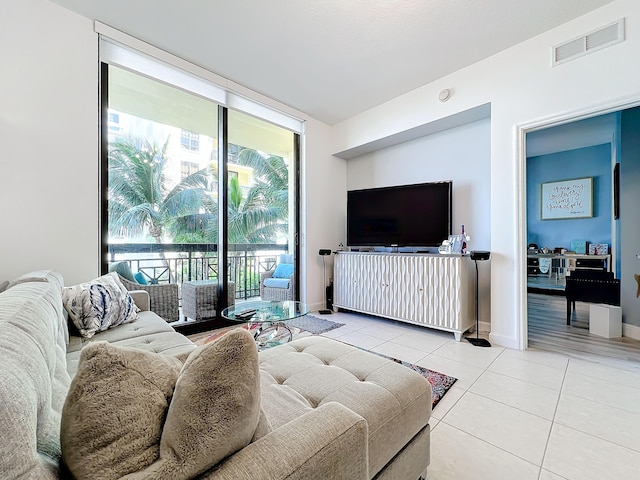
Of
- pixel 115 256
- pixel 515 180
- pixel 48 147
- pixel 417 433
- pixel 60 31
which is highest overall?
pixel 60 31

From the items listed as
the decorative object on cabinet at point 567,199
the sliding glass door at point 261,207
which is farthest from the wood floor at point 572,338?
the sliding glass door at point 261,207

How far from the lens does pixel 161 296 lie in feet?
9.41

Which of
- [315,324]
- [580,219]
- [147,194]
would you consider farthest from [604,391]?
[580,219]

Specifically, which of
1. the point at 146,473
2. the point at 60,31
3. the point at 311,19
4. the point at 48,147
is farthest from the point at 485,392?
the point at 60,31

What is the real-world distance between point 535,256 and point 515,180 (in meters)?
3.86

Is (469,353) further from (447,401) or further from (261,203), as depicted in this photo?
(261,203)

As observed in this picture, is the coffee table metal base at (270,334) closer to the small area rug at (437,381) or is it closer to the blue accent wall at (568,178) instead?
the small area rug at (437,381)

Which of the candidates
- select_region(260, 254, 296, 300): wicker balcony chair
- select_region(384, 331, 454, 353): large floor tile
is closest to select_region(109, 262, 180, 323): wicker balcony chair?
select_region(260, 254, 296, 300): wicker balcony chair

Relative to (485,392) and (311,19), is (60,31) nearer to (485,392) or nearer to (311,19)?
(311,19)

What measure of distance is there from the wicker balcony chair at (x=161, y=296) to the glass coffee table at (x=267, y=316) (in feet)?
2.75

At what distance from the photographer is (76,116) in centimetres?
229

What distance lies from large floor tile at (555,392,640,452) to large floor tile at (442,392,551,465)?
0.16m

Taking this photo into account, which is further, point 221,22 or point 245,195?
point 245,195

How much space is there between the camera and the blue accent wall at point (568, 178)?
492 cm
